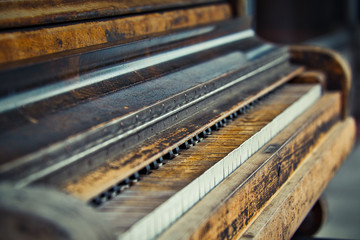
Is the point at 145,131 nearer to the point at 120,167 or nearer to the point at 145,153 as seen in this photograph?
the point at 145,153

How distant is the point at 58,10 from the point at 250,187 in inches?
35.9

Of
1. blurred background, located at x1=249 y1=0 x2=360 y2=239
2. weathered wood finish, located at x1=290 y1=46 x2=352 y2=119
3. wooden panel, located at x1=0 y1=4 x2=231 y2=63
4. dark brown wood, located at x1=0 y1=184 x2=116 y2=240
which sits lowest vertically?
blurred background, located at x1=249 y1=0 x2=360 y2=239

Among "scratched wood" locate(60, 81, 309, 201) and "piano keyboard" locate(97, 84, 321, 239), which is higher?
"scratched wood" locate(60, 81, 309, 201)

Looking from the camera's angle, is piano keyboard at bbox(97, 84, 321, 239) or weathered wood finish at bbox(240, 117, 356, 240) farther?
weathered wood finish at bbox(240, 117, 356, 240)

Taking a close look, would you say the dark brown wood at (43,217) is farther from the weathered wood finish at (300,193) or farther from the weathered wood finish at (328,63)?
the weathered wood finish at (328,63)

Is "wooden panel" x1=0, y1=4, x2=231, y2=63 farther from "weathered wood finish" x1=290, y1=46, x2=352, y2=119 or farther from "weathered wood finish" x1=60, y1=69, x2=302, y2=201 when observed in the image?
"weathered wood finish" x1=290, y1=46, x2=352, y2=119

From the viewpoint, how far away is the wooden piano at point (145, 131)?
1135mm

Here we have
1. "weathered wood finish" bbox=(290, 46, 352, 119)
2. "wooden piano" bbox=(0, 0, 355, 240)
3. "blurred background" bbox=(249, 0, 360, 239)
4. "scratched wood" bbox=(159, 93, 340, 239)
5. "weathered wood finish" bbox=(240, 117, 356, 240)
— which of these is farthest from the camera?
"blurred background" bbox=(249, 0, 360, 239)

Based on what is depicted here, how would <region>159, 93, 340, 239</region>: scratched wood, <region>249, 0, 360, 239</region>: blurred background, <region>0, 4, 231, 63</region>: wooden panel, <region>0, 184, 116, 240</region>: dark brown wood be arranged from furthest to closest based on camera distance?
<region>249, 0, 360, 239</region>: blurred background, <region>0, 4, 231, 63</region>: wooden panel, <region>159, 93, 340, 239</region>: scratched wood, <region>0, 184, 116, 240</region>: dark brown wood

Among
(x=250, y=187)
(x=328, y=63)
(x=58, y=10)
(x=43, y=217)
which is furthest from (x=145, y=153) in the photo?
(x=328, y=63)

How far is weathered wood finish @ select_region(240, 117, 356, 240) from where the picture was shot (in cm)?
170

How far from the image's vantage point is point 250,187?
164 cm

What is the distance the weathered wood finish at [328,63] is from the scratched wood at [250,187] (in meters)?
0.76

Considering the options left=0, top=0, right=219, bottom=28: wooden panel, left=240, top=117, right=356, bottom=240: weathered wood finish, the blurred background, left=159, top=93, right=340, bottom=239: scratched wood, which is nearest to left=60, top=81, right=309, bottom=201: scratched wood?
left=159, top=93, right=340, bottom=239: scratched wood
